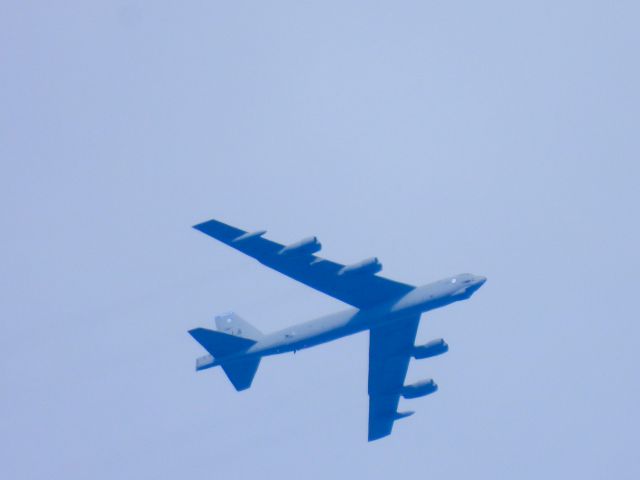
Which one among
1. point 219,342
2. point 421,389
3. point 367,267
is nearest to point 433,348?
point 421,389

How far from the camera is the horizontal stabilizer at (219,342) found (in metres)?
58.2

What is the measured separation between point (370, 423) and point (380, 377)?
341cm

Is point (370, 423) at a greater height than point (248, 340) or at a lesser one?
lesser

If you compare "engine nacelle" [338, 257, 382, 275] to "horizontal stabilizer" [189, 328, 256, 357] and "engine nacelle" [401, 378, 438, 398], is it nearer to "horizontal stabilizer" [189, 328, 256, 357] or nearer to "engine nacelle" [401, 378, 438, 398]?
"horizontal stabilizer" [189, 328, 256, 357]

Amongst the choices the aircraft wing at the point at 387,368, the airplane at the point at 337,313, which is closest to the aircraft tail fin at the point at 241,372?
the airplane at the point at 337,313

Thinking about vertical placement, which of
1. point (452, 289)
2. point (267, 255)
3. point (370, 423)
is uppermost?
point (267, 255)

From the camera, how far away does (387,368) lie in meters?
62.3

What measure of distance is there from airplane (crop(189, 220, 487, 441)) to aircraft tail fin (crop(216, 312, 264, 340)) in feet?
0.49

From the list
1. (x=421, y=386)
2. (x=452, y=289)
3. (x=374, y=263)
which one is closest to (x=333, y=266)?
(x=374, y=263)

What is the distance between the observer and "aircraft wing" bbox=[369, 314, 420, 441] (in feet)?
199

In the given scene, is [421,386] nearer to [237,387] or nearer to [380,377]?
[380,377]

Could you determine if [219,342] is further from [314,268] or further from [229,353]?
[314,268]

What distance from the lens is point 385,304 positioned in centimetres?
5728

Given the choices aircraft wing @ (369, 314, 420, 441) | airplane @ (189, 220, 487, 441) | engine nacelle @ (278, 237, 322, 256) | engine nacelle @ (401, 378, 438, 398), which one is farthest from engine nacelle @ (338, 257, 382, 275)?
engine nacelle @ (401, 378, 438, 398)
